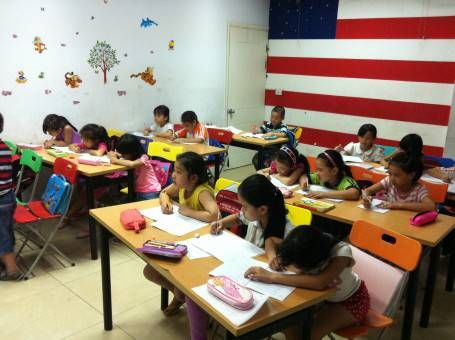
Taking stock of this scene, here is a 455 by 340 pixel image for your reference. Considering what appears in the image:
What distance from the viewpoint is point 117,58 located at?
5113 mm

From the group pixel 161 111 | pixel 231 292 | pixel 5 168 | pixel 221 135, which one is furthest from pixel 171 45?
pixel 231 292

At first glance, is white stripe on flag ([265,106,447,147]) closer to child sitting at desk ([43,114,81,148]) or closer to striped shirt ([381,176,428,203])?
striped shirt ([381,176,428,203])

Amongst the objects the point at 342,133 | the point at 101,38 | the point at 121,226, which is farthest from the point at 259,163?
the point at 121,226

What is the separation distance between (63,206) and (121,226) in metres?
1.22

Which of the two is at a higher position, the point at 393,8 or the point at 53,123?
the point at 393,8

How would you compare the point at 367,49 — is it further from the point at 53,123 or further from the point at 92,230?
the point at 92,230

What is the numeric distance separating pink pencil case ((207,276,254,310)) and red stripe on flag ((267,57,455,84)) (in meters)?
4.83

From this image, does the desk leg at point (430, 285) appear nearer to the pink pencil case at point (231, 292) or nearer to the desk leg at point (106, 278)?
the pink pencil case at point (231, 292)

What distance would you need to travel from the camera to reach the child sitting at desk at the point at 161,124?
17.6 ft

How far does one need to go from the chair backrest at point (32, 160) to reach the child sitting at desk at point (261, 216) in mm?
2290

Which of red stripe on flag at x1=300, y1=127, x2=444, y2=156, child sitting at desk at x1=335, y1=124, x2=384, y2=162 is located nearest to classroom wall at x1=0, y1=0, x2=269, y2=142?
red stripe on flag at x1=300, y1=127, x2=444, y2=156

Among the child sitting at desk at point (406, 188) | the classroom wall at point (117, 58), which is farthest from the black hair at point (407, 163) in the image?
the classroom wall at point (117, 58)

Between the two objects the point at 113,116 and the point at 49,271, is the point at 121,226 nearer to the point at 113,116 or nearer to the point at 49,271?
the point at 49,271

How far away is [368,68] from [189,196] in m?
4.28
